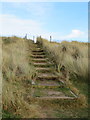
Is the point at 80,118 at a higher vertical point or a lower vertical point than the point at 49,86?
lower

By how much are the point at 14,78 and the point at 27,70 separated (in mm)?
771

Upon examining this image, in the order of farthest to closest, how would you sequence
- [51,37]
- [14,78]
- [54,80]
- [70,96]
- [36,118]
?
[51,37] → [54,80] → [14,78] → [70,96] → [36,118]

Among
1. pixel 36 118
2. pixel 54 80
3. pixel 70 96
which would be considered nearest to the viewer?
pixel 36 118

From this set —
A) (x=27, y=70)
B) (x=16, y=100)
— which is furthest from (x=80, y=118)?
(x=27, y=70)

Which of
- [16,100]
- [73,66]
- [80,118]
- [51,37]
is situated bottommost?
[80,118]

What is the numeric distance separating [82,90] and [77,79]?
2.87 feet

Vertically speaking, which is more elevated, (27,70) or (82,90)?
(27,70)

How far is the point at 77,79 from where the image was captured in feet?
16.1

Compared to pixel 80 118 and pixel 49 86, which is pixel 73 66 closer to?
pixel 49 86

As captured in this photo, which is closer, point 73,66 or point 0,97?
point 0,97

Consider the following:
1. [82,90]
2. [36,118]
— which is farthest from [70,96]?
[36,118]

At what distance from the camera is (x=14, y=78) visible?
4391 mm

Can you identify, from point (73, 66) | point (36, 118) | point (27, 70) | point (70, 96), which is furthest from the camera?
point (73, 66)

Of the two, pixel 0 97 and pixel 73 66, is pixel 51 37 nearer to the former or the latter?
pixel 73 66
